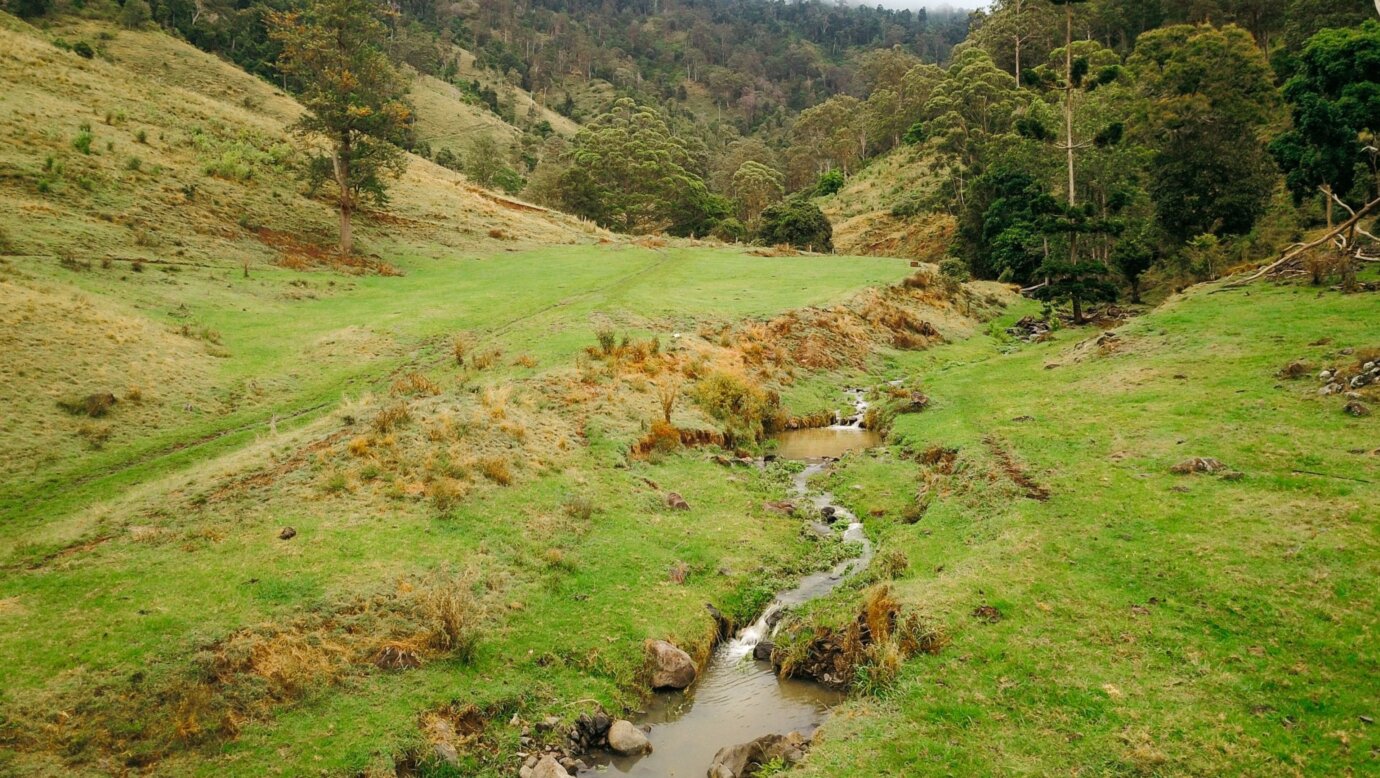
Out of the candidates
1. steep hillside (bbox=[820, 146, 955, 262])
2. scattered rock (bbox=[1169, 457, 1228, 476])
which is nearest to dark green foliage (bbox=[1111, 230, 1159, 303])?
steep hillside (bbox=[820, 146, 955, 262])

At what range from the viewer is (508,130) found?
477ft

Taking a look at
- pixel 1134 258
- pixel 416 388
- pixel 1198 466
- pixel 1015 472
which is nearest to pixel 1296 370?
pixel 1198 466

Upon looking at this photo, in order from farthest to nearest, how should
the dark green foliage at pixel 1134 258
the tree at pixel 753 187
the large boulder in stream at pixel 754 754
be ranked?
the tree at pixel 753 187 → the dark green foliage at pixel 1134 258 → the large boulder in stream at pixel 754 754

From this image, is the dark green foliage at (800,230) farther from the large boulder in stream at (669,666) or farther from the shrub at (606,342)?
the large boulder in stream at (669,666)

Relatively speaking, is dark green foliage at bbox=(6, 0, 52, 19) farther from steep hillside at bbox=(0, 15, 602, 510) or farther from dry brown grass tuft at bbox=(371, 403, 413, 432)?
dry brown grass tuft at bbox=(371, 403, 413, 432)

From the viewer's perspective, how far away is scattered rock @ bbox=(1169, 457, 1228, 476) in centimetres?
1628

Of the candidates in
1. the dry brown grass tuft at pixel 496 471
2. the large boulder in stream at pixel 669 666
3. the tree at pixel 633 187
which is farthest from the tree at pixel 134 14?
the large boulder in stream at pixel 669 666

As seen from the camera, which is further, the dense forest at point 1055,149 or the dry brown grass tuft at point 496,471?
the dense forest at point 1055,149

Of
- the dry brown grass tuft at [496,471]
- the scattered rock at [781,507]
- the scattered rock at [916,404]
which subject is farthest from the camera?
the scattered rock at [916,404]

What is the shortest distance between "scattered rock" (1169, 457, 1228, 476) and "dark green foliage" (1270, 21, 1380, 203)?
64.0 ft

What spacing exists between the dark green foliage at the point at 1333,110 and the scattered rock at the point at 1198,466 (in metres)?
19.5

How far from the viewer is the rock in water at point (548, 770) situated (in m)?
11.1

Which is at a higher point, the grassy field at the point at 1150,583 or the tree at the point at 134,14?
the tree at the point at 134,14

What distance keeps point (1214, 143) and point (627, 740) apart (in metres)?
51.6
